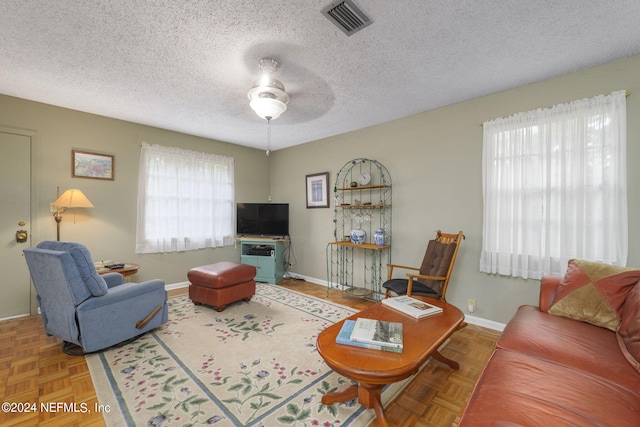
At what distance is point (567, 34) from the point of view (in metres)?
1.92

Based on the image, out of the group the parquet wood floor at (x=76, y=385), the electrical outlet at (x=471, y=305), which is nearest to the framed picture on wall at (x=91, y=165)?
the parquet wood floor at (x=76, y=385)

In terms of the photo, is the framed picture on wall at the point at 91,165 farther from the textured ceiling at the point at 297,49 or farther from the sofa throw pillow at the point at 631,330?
the sofa throw pillow at the point at 631,330

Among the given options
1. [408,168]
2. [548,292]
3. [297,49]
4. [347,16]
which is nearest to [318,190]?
[408,168]

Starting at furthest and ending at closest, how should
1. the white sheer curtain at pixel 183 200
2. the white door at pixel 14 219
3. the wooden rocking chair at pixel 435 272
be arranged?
the white sheer curtain at pixel 183 200 → the white door at pixel 14 219 → the wooden rocking chair at pixel 435 272

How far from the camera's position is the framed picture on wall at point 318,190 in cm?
453

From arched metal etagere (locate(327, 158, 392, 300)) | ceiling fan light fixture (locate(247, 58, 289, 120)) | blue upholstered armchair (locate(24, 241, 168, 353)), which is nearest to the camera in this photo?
blue upholstered armchair (locate(24, 241, 168, 353))

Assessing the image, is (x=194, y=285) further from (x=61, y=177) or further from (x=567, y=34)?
(x=567, y=34)

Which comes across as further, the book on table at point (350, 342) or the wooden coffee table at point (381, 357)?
the book on table at point (350, 342)

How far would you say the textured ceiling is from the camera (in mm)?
1700

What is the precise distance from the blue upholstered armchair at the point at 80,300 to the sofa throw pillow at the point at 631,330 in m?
3.44

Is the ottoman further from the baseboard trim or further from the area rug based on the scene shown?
the baseboard trim

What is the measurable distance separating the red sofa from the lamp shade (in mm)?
3960

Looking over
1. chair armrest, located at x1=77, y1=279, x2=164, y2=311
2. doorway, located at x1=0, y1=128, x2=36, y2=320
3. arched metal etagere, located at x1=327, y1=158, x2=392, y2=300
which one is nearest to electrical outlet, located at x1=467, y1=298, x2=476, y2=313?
arched metal etagere, located at x1=327, y1=158, x2=392, y2=300

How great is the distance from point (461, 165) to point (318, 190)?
2.32 m
